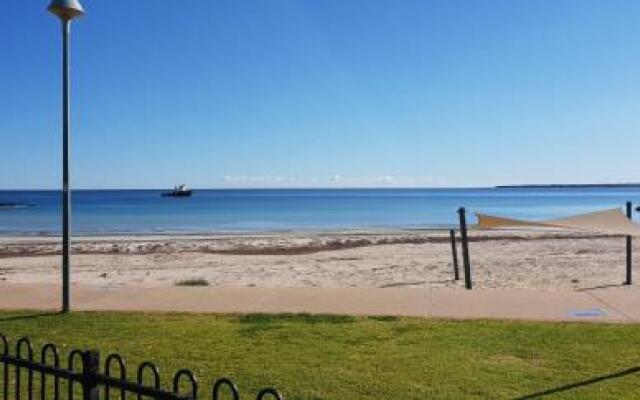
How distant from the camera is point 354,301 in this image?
426 inches

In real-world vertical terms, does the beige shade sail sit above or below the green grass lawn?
above

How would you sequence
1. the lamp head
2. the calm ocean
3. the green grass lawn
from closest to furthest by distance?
the green grass lawn → the lamp head → the calm ocean

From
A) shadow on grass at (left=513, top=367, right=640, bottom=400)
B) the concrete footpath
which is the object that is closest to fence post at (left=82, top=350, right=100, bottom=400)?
shadow on grass at (left=513, top=367, right=640, bottom=400)

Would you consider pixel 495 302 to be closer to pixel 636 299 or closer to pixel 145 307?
pixel 636 299

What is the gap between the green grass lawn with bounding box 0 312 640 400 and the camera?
20.6 feet

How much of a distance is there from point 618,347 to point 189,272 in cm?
1378

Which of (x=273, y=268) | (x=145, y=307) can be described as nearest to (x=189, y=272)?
(x=273, y=268)

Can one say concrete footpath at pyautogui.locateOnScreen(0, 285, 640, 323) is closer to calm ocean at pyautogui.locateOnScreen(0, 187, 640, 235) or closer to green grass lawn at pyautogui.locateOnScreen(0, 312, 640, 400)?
green grass lawn at pyautogui.locateOnScreen(0, 312, 640, 400)

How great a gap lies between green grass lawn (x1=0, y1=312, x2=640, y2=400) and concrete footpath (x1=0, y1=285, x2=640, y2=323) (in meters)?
0.60

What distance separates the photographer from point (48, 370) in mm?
3943

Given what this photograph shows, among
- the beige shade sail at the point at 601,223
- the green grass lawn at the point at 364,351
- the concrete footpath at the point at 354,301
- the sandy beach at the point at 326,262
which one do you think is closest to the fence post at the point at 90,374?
the green grass lawn at the point at 364,351

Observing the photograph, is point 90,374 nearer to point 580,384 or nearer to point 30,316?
point 580,384

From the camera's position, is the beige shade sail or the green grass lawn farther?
the beige shade sail

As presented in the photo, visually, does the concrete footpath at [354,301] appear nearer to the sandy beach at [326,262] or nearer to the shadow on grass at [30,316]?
the shadow on grass at [30,316]
